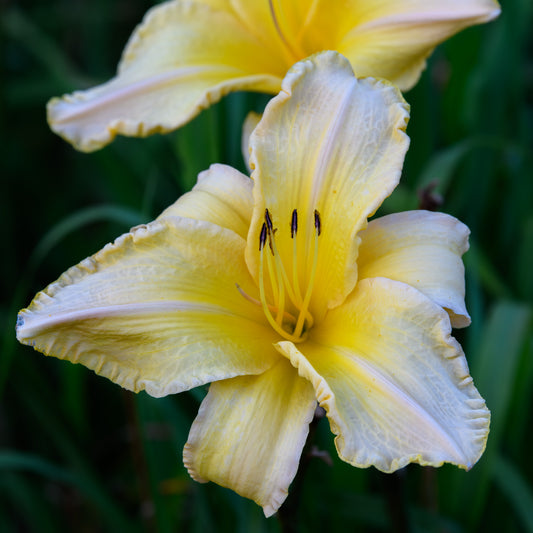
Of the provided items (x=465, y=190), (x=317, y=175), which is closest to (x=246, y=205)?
(x=317, y=175)

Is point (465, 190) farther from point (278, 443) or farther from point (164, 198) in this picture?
point (278, 443)

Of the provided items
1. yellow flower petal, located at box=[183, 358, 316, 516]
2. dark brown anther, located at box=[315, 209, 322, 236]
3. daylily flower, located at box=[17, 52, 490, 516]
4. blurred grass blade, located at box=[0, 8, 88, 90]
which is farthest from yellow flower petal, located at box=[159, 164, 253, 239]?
blurred grass blade, located at box=[0, 8, 88, 90]

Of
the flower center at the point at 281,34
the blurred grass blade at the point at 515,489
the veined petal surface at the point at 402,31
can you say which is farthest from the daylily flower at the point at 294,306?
the blurred grass blade at the point at 515,489

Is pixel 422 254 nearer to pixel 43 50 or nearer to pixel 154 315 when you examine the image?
pixel 154 315

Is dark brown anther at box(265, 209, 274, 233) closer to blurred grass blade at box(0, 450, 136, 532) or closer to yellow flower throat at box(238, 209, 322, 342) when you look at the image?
yellow flower throat at box(238, 209, 322, 342)

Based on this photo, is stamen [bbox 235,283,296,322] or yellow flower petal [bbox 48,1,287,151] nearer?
stamen [bbox 235,283,296,322]
